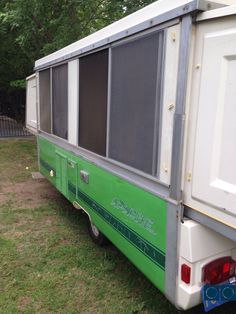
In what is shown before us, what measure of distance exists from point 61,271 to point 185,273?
1747 mm

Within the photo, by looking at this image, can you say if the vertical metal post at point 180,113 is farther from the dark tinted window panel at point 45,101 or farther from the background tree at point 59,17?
the background tree at point 59,17

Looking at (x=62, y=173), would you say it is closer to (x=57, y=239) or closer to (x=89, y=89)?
(x=57, y=239)

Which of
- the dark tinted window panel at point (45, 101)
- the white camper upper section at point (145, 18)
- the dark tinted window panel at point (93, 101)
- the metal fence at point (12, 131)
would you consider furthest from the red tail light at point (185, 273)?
the metal fence at point (12, 131)

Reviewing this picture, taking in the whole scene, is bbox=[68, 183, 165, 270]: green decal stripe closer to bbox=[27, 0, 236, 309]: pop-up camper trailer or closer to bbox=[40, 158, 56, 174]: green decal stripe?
bbox=[27, 0, 236, 309]: pop-up camper trailer

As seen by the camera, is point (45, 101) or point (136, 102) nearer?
point (136, 102)

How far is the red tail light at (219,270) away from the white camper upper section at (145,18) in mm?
1550

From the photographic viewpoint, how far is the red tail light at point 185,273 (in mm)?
2223

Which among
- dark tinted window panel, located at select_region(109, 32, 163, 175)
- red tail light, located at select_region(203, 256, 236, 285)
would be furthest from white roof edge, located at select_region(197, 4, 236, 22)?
red tail light, located at select_region(203, 256, 236, 285)

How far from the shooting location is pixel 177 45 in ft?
7.21

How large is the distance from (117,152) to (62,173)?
1.78m

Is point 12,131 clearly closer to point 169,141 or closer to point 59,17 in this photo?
point 59,17

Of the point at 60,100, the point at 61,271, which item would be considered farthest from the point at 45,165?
the point at 61,271

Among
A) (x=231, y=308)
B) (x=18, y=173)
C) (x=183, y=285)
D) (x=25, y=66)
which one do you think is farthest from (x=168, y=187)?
(x=25, y=66)

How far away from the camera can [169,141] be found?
2328mm
